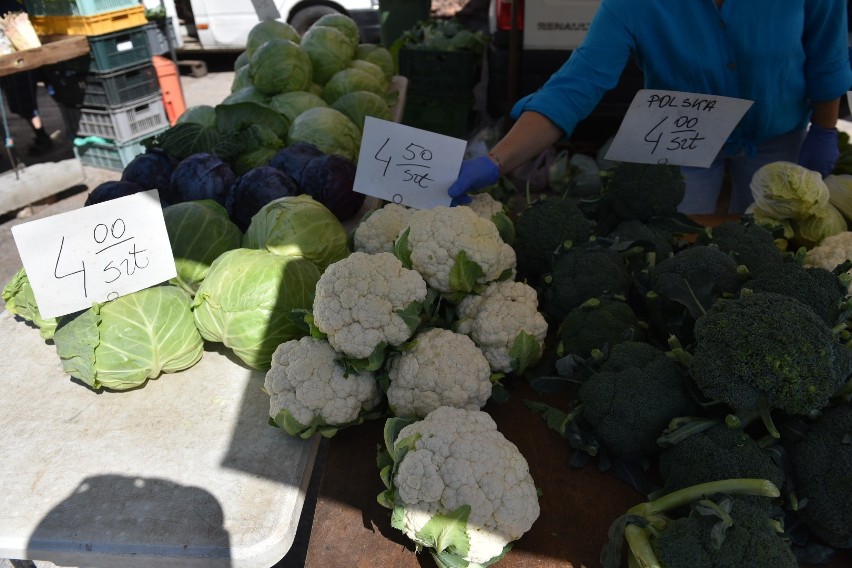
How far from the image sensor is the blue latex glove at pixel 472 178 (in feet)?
5.83

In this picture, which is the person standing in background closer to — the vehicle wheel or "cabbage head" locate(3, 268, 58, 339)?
the vehicle wheel

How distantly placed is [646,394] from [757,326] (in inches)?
10.1

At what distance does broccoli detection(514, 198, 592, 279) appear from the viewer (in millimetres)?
1674

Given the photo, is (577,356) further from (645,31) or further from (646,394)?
(645,31)

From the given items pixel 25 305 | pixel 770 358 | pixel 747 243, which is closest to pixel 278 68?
pixel 25 305

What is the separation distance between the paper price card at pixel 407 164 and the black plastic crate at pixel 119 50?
13.9 feet

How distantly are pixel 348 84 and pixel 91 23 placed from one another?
120 inches

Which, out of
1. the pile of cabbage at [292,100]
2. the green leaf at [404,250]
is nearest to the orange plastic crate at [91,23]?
the pile of cabbage at [292,100]

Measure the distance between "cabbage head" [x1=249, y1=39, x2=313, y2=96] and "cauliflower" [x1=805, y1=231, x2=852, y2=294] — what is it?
255cm

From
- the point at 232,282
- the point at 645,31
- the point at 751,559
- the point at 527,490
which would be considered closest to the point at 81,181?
the point at 232,282

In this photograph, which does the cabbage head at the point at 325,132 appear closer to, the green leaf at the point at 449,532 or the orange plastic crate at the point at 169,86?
the green leaf at the point at 449,532

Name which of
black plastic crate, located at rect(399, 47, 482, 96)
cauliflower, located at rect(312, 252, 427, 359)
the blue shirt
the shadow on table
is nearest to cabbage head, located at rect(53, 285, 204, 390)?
the shadow on table

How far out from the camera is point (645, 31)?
83.7 inches

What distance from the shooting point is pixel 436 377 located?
126 centimetres
